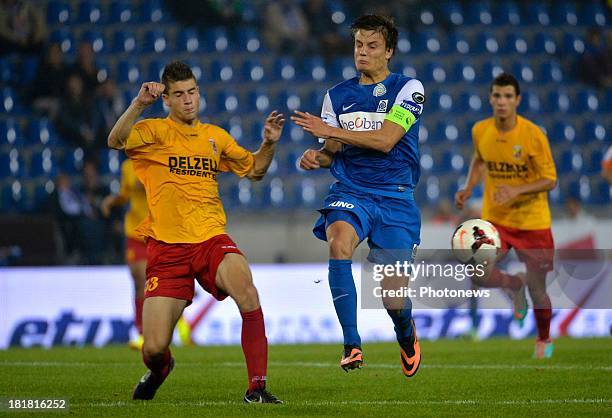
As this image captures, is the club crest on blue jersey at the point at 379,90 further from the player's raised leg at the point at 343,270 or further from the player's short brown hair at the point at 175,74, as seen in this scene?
the player's short brown hair at the point at 175,74

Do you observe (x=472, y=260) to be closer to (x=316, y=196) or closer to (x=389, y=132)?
(x=389, y=132)

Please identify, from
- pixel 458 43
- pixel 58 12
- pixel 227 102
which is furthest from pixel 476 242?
pixel 58 12

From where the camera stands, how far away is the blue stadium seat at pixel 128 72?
17078 mm

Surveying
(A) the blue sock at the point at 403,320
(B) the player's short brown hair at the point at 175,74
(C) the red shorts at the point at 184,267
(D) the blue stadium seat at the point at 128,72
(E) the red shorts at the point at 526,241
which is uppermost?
(D) the blue stadium seat at the point at 128,72

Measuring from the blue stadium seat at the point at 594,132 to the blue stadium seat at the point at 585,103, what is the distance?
339 mm

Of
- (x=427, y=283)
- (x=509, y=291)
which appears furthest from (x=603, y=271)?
(x=509, y=291)

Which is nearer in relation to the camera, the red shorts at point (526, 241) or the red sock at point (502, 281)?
the red sock at point (502, 281)

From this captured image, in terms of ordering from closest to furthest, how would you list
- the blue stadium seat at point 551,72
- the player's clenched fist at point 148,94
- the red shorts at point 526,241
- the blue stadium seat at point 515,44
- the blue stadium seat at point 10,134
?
the player's clenched fist at point 148,94 < the red shorts at point 526,241 < the blue stadium seat at point 10,134 < the blue stadium seat at point 551,72 < the blue stadium seat at point 515,44

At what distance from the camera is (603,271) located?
13.1 metres

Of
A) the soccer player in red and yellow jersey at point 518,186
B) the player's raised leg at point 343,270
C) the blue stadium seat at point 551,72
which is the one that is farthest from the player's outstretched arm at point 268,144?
the blue stadium seat at point 551,72

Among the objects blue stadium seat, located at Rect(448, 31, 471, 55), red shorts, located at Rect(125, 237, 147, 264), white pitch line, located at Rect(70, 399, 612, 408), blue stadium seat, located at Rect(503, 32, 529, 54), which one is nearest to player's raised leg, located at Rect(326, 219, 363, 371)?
white pitch line, located at Rect(70, 399, 612, 408)

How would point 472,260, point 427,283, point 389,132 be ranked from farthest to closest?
point 427,283
point 472,260
point 389,132

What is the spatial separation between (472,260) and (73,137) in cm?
847

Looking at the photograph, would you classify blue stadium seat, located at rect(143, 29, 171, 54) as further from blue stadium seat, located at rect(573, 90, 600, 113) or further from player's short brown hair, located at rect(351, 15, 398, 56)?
player's short brown hair, located at rect(351, 15, 398, 56)
